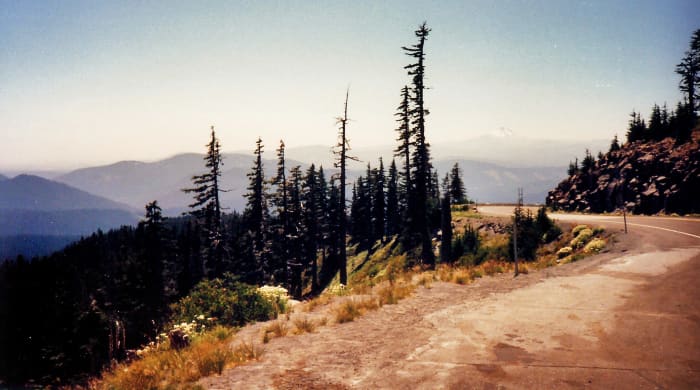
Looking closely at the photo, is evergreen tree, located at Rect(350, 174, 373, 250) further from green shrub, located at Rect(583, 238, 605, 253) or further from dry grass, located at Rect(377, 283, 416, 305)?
dry grass, located at Rect(377, 283, 416, 305)

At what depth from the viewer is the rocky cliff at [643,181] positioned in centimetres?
2703

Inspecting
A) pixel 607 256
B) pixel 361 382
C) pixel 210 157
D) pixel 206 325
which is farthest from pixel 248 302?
pixel 210 157

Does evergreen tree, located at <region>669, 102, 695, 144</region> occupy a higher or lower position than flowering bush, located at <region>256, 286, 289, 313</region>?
higher

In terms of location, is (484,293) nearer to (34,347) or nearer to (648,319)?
(648,319)

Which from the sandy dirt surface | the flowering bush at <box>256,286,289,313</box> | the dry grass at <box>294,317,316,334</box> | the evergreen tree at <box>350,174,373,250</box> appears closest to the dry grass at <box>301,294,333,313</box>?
the flowering bush at <box>256,286,289,313</box>

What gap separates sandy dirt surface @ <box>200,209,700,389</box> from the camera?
5395mm

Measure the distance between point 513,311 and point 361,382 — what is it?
17.2ft

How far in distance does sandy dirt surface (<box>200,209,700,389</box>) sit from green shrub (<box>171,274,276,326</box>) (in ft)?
4.43

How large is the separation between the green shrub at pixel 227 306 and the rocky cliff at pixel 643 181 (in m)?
31.6

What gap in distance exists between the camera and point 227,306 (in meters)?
11.6

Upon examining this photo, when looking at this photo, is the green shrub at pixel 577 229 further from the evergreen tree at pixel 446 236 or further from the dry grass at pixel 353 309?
the dry grass at pixel 353 309

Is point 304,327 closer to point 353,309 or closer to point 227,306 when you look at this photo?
point 353,309

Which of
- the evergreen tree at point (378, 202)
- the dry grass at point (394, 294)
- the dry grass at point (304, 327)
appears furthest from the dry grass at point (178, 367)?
the evergreen tree at point (378, 202)

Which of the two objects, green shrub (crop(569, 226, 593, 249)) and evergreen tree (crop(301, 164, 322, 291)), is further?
evergreen tree (crop(301, 164, 322, 291))
